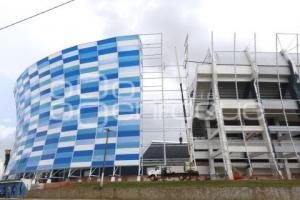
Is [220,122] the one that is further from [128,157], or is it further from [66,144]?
[66,144]

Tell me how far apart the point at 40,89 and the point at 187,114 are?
27.1 meters

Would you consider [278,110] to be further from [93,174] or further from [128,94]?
[93,174]

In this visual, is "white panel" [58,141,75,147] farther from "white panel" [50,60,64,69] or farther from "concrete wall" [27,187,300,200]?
"concrete wall" [27,187,300,200]

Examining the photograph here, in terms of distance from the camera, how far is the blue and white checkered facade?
48.1 metres

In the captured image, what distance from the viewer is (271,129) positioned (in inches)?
→ 1925

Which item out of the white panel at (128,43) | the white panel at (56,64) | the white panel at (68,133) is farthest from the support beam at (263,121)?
the white panel at (56,64)

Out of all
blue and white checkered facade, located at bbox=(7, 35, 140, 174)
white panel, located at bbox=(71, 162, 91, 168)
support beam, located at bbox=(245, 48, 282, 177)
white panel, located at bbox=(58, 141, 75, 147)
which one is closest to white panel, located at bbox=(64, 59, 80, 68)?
blue and white checkered facade, located at bbox=(7, 35, 140, 174)

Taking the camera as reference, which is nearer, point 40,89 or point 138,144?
point 138,144

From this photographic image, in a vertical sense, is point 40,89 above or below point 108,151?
above

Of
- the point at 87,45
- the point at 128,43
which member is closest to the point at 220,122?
the point at 128,43

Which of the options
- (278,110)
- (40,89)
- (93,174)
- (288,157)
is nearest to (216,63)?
(278,110)

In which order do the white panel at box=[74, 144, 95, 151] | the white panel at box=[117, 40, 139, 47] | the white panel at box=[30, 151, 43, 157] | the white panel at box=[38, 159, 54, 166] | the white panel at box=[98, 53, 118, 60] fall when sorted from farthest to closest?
the white panel at box=[117, 40, 139, 47] → the white panel at box=[98, 53, 118, 60] → the white panel at box=[30, 151, 43, 157] → the white panel at box=[38, 159, 54, 166] → the white panel at box=[74, 144, 95, 151]

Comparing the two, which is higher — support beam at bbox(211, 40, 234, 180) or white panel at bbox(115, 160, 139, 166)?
support beam at bbox(211, 40, 234, 180)

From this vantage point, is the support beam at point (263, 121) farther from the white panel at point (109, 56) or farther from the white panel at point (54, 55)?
the white panel at point (54, 55)
